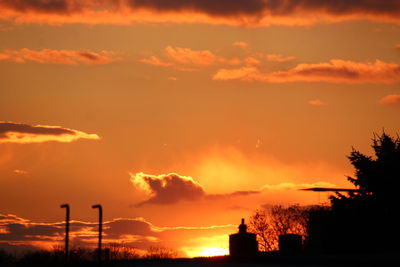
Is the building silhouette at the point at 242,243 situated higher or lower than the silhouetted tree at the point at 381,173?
lower

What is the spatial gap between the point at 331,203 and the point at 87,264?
89.7 feet

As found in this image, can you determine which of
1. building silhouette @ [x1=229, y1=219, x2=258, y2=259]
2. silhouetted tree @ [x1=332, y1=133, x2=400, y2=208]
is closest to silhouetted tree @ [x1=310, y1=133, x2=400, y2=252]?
silhouetted tree @ [x1=332, y1=133, x2=400, y2=208]

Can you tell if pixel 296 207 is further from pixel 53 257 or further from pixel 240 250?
pixel 240 250

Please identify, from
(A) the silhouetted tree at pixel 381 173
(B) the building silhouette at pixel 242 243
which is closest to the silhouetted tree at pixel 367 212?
(A) the silhouetted tree at pixel 381 173

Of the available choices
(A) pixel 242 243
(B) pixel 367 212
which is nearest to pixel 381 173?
(B) pixel 367 212

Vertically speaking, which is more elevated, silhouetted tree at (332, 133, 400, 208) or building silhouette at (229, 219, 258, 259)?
silhouetted tree at (332, 133, 400, 208)

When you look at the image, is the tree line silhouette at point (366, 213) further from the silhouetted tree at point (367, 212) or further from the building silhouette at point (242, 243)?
the building silhouette at point (242, 243)

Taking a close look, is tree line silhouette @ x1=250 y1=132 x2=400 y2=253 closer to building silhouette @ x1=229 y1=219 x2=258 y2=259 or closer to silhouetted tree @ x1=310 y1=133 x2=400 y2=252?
silhouetted tree @ x1=310 y1=133 x2=400 y2=252

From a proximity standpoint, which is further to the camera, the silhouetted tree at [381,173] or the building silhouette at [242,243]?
the silhouetted tree at [381,173]

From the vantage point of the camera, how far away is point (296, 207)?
3888 inches

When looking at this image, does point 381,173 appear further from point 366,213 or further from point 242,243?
point 242,243

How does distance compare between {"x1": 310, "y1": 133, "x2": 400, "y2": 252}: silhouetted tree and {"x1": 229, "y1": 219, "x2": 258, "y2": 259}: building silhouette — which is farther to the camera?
{"x1": 310, "y1": 133, "x2": 400, "y2": 252}: silhouetted tree

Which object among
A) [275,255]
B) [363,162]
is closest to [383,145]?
[363,162]

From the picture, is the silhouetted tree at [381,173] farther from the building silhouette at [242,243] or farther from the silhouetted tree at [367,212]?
the building silhouette at [242,243]
